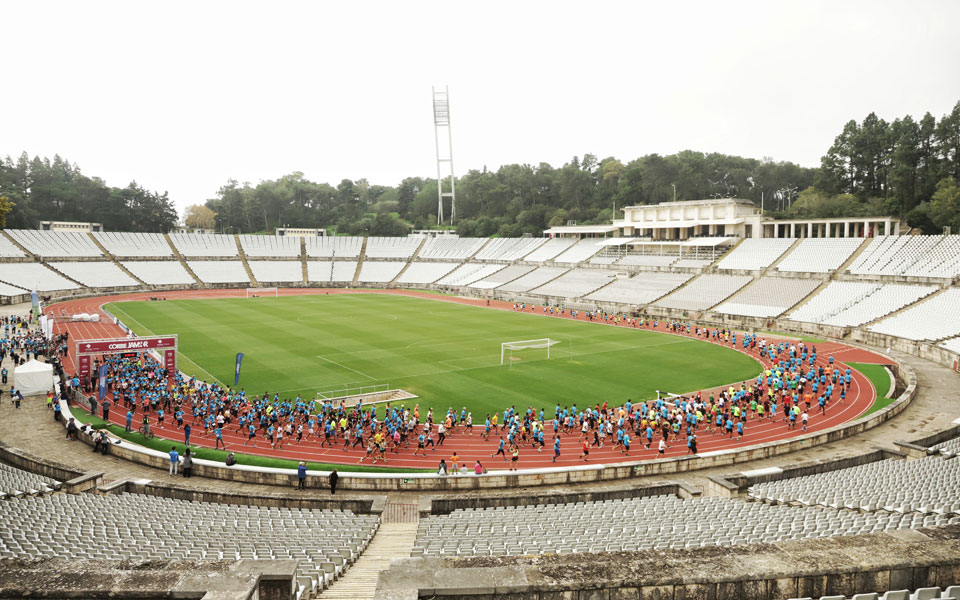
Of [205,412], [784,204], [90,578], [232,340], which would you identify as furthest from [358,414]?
[784,204]

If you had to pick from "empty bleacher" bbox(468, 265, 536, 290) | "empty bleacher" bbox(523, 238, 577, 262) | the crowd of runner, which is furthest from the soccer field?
"empty bleacher" bbox(523, 238, 577, 262)

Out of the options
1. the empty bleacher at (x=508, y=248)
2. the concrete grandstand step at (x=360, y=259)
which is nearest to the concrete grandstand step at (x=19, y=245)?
the concrete grandstand step at (x=360, y=259)

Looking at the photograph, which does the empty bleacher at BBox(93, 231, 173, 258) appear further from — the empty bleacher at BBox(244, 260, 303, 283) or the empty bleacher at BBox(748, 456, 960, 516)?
the empty bleacher at BBox(748, 456, 960, 516)

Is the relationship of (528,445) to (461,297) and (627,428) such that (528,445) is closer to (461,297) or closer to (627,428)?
(627,428)

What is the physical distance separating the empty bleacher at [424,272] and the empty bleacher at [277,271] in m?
13.7

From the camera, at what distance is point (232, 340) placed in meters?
39.2

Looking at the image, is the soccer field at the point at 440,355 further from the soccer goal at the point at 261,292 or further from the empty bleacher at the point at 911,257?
the empty bleacher at the point at 911,257

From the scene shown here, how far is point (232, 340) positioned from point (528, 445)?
25.1m

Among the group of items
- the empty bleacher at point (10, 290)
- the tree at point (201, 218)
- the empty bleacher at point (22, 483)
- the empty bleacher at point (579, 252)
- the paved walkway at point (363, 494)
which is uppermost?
the tree at point (201, 218)

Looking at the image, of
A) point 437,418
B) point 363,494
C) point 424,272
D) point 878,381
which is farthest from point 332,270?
point 363,494

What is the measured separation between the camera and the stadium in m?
6.88

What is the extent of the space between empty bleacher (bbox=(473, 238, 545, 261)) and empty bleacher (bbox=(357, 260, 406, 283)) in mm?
11373

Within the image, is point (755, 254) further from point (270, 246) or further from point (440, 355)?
point (270, 246)

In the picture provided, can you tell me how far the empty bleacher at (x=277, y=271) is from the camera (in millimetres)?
79713
